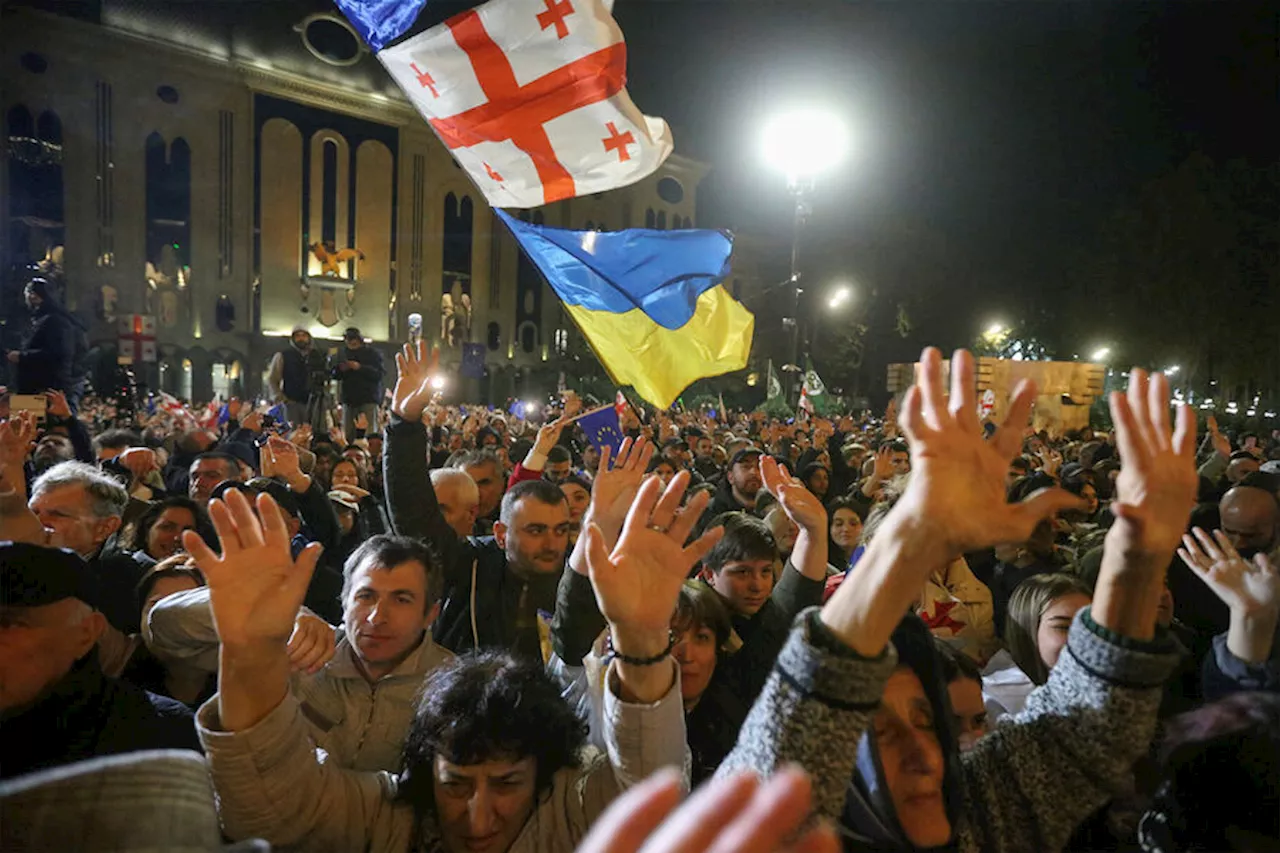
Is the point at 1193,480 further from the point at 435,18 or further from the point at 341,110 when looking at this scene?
the point at 341,110

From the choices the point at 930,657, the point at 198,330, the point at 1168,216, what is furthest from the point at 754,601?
the point at 198,330

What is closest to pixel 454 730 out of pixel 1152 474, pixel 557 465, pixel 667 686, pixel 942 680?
pixel 667 686

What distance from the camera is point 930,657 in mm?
1869

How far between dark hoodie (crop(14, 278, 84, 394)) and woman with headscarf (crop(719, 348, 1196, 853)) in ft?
25.3

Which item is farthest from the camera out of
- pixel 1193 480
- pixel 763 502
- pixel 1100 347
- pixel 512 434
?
pixel 1100 347

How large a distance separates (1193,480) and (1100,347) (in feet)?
102

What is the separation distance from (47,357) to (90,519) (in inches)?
154

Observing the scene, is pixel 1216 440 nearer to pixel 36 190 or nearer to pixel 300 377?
pixel 300 377

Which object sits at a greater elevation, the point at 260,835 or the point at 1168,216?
the point at 1168,216

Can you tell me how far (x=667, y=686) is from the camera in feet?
6.18

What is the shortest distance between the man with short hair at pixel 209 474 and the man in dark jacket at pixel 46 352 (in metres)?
2.43

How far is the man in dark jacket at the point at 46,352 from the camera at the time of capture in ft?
22.7

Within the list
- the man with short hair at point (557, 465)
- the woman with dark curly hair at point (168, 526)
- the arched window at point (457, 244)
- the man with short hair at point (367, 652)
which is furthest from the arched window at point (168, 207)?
the man with short hair at point (367, 652)

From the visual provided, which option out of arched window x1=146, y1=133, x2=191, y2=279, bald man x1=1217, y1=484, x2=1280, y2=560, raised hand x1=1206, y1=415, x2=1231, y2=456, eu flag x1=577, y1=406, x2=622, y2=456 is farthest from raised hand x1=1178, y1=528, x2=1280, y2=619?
arched window x1=146, y1=133, x2=191, y2=279
